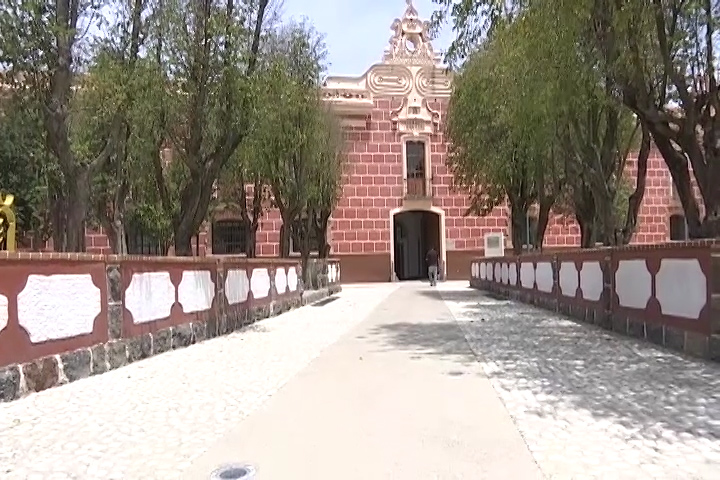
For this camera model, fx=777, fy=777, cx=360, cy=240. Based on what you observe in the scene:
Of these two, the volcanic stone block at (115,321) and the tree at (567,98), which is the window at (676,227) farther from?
the volcanic stone block at (115,321)

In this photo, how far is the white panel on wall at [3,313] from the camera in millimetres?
7694

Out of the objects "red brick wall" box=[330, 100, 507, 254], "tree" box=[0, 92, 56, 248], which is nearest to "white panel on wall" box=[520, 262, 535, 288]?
"tree" box=[0, 92, 56, 248]

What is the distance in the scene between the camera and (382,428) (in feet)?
20.5

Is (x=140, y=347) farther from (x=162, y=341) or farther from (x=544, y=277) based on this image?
(x=544, y=277)

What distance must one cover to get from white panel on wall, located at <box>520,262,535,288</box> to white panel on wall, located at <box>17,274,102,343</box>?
46.7 ft

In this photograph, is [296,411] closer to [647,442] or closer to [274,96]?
[647,442]

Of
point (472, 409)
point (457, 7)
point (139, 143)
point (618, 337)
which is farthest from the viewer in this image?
point (139, 143)

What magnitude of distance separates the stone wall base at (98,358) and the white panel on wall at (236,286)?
1.50 ft

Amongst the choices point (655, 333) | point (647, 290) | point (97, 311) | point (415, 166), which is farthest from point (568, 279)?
point (415, 166)

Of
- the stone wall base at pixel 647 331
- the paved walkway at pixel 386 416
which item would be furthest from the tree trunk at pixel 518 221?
the paved walkway at pixel 386 416

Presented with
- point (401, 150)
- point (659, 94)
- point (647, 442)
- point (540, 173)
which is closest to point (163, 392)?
point (647, 442)

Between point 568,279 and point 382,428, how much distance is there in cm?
1190

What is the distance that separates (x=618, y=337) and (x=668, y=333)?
1.67 m

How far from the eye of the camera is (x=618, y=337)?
1262cm
